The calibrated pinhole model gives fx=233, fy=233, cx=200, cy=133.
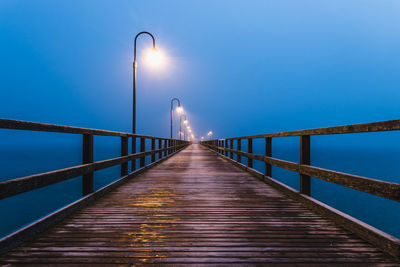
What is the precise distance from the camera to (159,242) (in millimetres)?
2518

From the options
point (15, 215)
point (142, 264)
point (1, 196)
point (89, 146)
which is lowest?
point (15, 215)

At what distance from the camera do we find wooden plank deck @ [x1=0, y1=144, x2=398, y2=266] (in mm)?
2191

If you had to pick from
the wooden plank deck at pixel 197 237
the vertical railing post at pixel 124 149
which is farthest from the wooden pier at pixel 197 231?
the vertical railing post at pixel 124 149

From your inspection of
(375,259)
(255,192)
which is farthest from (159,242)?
(255,192)

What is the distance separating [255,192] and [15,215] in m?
44.6

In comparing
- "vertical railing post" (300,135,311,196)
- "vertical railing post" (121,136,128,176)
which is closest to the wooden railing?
"vertical railing post" (300,135,311,196)

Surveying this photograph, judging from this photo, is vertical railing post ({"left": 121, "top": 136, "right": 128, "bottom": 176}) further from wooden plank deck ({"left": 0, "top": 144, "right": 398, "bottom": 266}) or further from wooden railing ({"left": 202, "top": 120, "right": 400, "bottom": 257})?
wooden railing ({"left": 202, "top": 120, "right": 400, "bottom": 257})

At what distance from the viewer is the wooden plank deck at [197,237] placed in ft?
7.19

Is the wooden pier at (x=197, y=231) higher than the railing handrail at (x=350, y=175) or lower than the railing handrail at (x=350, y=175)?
lower

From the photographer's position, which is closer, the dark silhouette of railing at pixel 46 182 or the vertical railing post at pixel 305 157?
the dark silhouette of railing at pixel 46 182

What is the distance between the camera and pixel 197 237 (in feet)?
8.63

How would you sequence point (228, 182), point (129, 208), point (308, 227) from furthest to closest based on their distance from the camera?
point (228, 182), point (129, 208), point (308, 227)

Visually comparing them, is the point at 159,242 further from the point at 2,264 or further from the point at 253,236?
the point at 2,264

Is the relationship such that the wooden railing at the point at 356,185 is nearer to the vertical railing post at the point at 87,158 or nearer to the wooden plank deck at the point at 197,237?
the wooden plank deck at the point at 197,237
